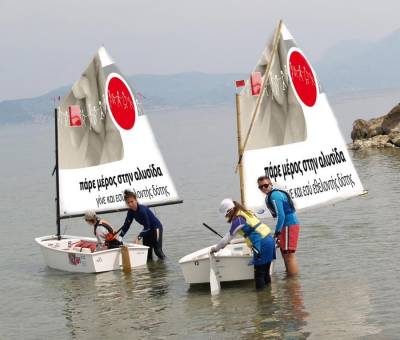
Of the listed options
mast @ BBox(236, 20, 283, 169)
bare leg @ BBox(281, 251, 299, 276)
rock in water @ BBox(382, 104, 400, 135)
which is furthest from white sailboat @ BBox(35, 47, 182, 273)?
rock in water @ BBox(382, 104, 400, 135)

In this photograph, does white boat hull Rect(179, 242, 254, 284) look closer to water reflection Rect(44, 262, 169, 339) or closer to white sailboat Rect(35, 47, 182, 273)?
water reflection Rect(44, 262, 169, 339)

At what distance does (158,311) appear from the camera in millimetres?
18609

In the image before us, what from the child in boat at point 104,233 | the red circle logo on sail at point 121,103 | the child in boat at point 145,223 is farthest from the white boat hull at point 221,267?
the red circle logo on sail at point 121,103

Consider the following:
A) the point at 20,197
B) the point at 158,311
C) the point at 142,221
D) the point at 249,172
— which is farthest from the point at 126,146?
the point at 20,197

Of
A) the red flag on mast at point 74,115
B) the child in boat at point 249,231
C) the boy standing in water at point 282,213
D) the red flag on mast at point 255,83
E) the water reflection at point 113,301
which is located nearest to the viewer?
the water reflection at point 113,301

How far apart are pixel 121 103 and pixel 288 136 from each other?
6.98m

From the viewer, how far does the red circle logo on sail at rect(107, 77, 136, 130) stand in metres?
26.2

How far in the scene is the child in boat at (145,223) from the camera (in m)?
22.8

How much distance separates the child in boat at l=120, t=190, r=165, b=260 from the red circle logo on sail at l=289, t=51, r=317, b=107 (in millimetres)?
5493

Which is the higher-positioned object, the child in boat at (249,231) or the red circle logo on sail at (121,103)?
the red circle logo on sail at (121,103)

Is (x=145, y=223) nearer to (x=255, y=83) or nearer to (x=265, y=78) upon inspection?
(x=255, y=83)

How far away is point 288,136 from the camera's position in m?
21.4

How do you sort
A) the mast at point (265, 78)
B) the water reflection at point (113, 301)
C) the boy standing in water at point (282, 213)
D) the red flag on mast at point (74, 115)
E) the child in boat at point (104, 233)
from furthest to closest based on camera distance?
the red flag on mast at point (74, 115), the child in boat at point (104, 233), the mast at point (265, 78), the boy standing in water at point (282, 213), the water reflection at point (113, 301)

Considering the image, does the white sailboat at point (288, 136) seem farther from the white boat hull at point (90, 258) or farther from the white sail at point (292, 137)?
the white boat hull at point (90, 258)
